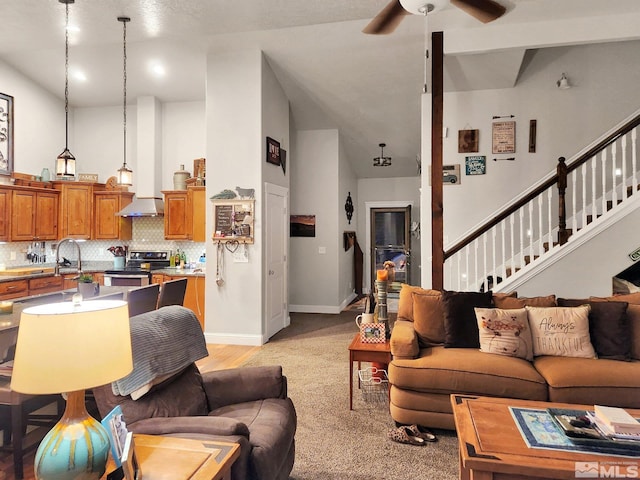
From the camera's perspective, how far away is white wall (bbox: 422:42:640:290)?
5395 mm

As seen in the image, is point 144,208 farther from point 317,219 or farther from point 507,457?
point 507,457

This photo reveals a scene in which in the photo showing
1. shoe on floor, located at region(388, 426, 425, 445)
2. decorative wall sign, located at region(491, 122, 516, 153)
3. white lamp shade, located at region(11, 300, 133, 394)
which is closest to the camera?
white lamp shade, located at region(11, 300, 133, 394)

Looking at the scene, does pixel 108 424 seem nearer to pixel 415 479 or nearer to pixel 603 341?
pixel 415 479

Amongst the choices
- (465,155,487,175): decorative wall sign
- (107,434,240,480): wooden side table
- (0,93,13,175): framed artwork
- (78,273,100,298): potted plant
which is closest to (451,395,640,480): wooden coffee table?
(107,434,240,480): wooden side table

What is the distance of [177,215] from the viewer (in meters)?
6.19

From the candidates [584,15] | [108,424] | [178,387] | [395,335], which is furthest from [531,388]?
[584,15]

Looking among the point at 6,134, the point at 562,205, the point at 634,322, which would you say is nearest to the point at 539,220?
the point at 562,205

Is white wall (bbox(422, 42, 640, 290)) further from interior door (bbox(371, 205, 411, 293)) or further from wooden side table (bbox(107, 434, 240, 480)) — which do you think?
wooden side table (bbox(107, 434, 240, 480))

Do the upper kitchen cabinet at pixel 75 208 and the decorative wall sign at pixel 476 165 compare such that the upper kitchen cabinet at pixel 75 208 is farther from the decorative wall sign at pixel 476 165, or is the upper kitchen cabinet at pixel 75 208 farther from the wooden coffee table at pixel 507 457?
the wooden coffee table at pixel 507 457

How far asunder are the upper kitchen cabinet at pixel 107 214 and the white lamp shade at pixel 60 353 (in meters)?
5.75

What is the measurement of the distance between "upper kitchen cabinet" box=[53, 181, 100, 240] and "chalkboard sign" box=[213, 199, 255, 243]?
2.52m

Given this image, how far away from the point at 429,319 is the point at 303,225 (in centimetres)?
441

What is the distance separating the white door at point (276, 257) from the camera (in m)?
5.48

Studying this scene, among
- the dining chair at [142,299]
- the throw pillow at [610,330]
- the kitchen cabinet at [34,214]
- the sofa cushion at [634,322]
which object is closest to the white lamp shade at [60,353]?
the dining chair at [142,299]
